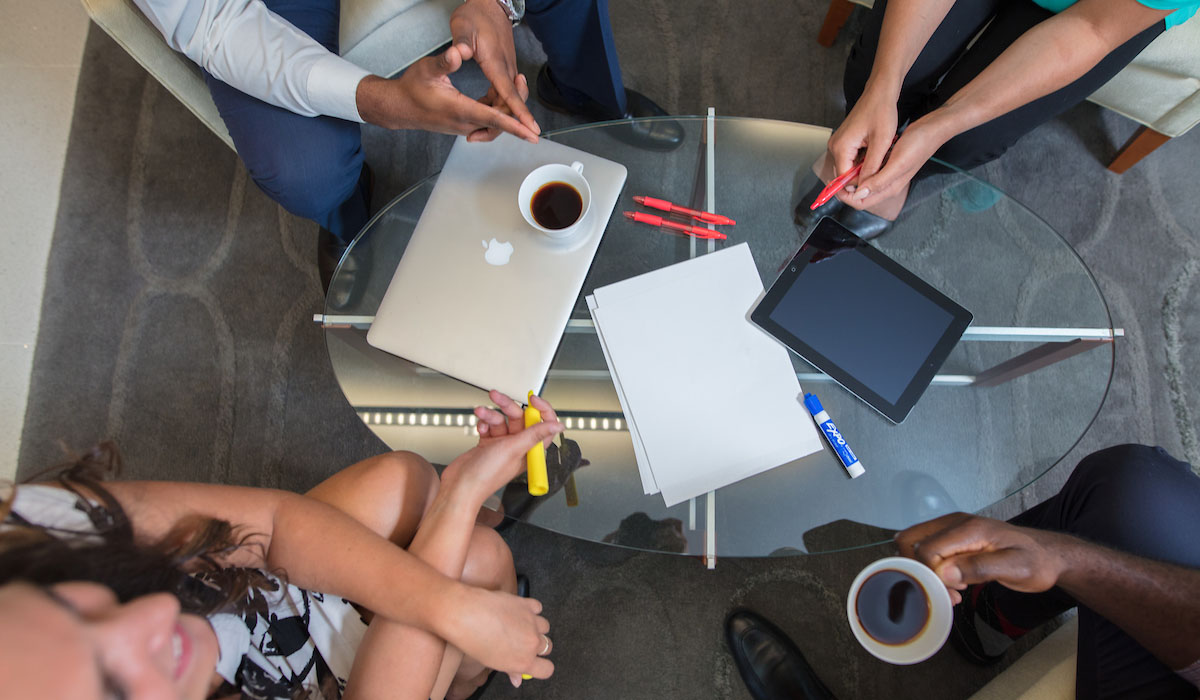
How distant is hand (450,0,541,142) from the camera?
1031 mm

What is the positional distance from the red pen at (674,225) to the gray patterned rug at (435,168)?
0.68m

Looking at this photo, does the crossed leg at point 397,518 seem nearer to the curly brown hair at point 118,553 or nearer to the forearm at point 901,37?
the curly brown hair at point 118,553

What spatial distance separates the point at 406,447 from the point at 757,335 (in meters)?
0.58

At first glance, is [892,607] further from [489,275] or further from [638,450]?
[489,275]

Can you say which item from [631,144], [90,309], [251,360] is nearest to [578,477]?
[631,144]

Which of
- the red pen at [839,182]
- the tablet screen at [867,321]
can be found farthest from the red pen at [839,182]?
the tablet screen at [867,321]

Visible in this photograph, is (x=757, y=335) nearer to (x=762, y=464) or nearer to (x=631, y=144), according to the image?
(x=762, y=464)

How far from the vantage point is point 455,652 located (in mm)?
911

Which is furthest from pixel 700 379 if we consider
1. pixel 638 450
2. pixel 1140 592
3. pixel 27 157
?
pixel 27 157

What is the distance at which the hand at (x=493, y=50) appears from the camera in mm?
1031

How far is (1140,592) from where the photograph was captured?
0.80m

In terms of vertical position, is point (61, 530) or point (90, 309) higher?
point (90, 309)

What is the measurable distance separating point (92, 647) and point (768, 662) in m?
1.10

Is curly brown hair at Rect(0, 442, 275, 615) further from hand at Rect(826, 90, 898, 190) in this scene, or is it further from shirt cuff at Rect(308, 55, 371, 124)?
hand at Rect(826, 90, 898, 190)
